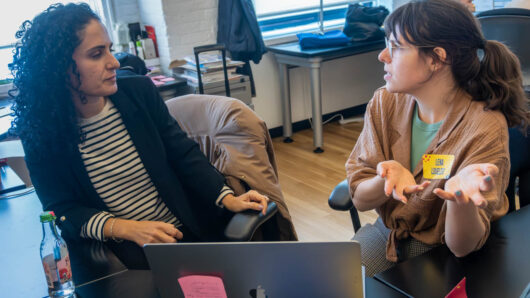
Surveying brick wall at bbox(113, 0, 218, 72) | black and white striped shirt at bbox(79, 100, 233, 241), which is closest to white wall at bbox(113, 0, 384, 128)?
brick wall at bbox(113, 0, 218, 72)

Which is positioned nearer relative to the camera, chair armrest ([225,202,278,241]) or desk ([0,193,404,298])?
desk ([0,193,404,298])

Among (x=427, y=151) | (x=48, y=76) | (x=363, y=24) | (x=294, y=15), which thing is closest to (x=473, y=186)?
(x=427, y=151)

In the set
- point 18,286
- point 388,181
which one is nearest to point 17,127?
point 18,286

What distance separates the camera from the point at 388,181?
1189 mm

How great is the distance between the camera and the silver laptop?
0.90 meters

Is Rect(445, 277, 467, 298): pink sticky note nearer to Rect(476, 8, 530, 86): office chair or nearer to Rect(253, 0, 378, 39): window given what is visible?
Rect(476, 8, 530, 86): office chair

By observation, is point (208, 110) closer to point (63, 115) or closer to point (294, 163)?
point (63, 115)

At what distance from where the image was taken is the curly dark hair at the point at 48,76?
1532mm

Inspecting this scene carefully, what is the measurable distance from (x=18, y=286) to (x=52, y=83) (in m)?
0.61

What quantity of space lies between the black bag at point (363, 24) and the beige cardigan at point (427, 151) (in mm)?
A: 2597

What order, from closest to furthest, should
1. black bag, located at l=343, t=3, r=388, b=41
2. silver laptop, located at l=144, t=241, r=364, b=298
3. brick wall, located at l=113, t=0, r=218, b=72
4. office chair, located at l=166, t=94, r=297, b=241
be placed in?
silver laptop, located at l=144, t=241, r=364, b=298 → office chair, located at l=166, t=94, r=297, b=241 → brick wall, located at l=113, t=0, r=218, b=72 → black bag, located at l=343, t=3, r=388, b=41

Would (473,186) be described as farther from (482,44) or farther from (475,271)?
(482,44)

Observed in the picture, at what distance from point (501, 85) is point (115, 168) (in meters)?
1.15

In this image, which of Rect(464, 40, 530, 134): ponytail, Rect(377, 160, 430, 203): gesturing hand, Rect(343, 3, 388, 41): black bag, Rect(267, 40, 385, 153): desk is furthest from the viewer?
Rect(343, 3, 388, 41): black bag
